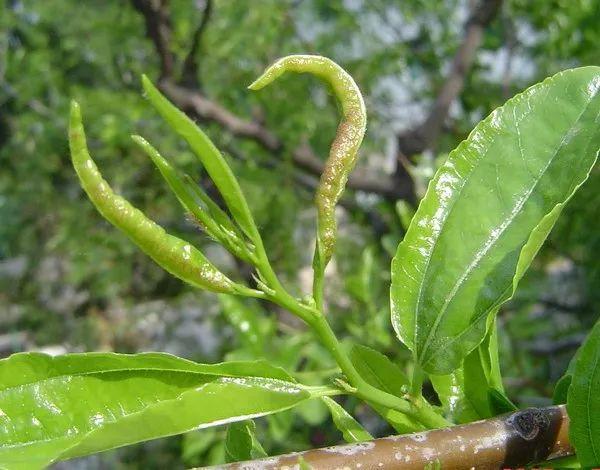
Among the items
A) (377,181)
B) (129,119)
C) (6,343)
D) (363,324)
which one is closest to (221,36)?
(129,119)

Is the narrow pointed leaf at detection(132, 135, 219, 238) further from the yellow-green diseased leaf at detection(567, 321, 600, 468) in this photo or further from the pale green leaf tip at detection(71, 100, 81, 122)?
the yellow-green diseased leaf at detection(567, 321, 600, 468)

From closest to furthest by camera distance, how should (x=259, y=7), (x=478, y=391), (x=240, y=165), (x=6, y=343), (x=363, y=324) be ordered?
(x=478, y=391) → (x=363, y=324) → (x=240, y=165) → (x=259, y=7) → (x=6, y=343)

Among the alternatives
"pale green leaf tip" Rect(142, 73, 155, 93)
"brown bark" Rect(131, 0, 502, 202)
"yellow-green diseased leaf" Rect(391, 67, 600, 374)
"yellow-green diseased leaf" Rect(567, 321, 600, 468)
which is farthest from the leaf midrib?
"brown bark" Rect(131, 0, 502, 202)

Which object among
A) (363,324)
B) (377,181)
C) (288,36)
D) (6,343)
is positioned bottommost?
(6,343)

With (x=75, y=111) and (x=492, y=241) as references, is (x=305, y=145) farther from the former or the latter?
(x=75, y=111)

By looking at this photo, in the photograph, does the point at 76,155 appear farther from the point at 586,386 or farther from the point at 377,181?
the point at 377,181

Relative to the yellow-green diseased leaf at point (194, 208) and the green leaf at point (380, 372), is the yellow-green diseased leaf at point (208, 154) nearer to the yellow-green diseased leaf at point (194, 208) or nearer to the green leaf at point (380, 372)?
the yellow-green diseased leaf at point (194, 208)

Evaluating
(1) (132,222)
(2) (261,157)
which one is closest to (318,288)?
(1) (132,222)
